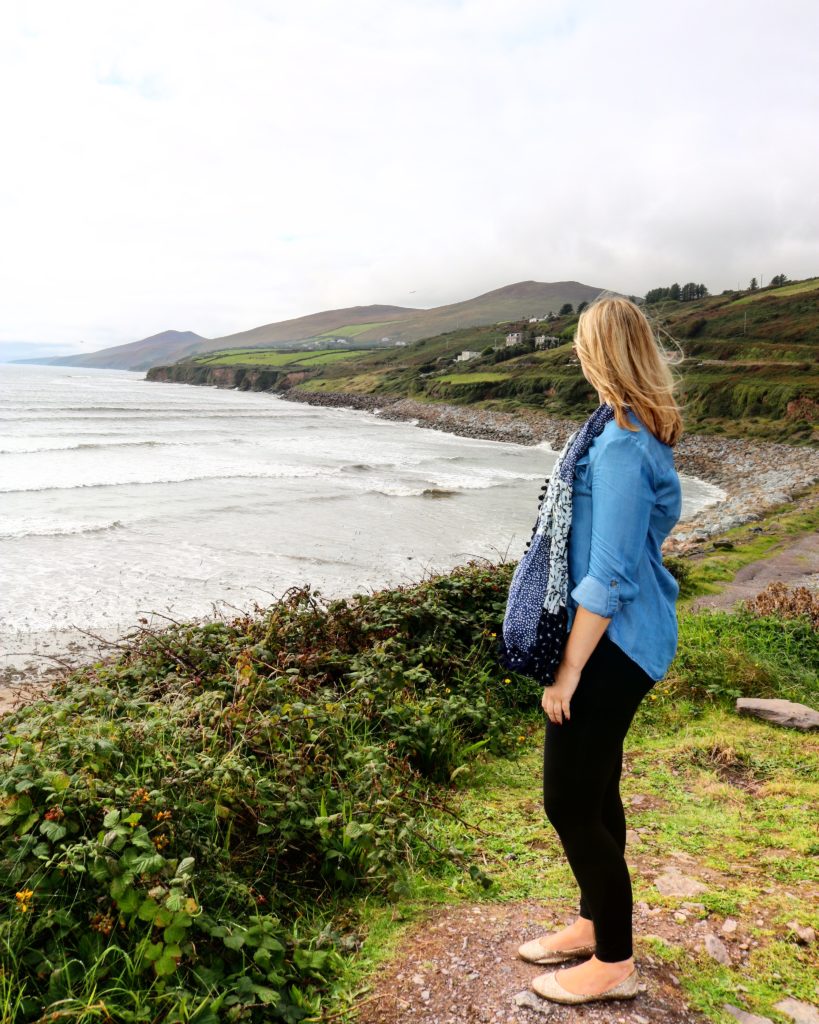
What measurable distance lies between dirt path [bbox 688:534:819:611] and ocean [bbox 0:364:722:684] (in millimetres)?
3601

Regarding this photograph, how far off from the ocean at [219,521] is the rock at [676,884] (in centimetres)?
406

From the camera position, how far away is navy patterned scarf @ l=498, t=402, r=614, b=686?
2193mm

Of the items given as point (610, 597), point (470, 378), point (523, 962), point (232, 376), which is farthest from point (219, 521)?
point (232, 376)

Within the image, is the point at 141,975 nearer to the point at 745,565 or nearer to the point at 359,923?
the point at 359,923

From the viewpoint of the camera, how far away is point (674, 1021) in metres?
2.34

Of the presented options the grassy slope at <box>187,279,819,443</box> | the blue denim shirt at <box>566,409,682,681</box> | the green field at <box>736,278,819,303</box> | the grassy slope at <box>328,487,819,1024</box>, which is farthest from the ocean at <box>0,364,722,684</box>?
the green field at <box>736,278,819,303</box>

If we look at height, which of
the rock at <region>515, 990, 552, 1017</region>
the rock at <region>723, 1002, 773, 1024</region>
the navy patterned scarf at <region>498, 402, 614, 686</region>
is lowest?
the rock at <region>723, 1002, 773, 1024</region>

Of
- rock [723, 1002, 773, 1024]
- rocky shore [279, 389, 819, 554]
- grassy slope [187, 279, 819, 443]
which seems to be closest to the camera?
rock [723, 1002, 773, 1024]

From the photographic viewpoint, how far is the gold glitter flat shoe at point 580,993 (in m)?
2.39

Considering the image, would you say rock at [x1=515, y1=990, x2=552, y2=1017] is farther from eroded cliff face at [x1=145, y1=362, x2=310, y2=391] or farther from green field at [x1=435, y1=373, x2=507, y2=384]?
eroded cliff face at [x1=145, y1=362, x2=310, y2=391]

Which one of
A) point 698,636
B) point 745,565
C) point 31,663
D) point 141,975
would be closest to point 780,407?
point 745,565

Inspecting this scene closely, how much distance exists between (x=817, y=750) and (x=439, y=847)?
3.05m

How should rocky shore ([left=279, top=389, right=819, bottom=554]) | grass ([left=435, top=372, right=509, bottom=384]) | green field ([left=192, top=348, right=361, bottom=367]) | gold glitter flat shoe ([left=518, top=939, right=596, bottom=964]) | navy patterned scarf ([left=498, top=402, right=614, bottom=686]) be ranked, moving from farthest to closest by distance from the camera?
1. green field ([left=192, top=348, right=361, bottom=367])
2. grass ([left=435, top=372, right=509, bottom=384])
3. rocky shore ([left=279, top=389, right=819, bottom=554])
4. gold glitter flat shoe ([left=518, top=939, right=596, bottom=964])
5. navy patterned scarf ([left=498, top=402, right=614, bottom=686])

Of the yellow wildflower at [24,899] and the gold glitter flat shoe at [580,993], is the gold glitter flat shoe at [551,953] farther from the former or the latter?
the yellow wildflower at [24,899]
